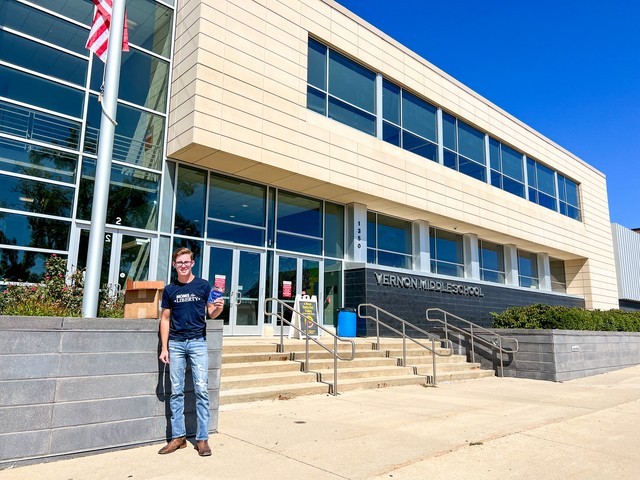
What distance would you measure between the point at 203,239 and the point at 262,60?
497 centimetres

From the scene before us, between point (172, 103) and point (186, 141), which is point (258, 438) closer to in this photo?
point (186, 141)

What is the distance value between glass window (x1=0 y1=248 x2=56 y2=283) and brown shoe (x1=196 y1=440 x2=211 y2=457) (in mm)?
6974

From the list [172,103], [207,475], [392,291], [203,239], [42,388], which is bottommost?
[207,475]

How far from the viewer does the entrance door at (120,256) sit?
1100 cm

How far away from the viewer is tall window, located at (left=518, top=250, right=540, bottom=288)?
2448 cm

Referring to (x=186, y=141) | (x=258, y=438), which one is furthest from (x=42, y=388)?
(x=186, y=141)

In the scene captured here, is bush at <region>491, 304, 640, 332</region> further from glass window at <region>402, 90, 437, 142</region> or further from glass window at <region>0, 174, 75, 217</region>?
glass window at <region>0, 174, 75, 217</region>

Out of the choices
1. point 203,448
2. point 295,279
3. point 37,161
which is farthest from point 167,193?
point 203,448

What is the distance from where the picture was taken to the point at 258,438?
5680 millimetres

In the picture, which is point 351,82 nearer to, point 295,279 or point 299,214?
point 299,214

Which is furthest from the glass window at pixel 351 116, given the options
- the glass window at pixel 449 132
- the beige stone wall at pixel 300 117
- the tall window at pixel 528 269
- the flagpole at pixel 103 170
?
the tall window at pixel 528 269

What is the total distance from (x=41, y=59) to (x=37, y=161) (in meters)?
2.36

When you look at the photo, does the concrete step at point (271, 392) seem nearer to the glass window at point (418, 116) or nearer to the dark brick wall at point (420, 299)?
the dark brick wall at point (420, 299)

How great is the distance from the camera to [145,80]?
12.7m
